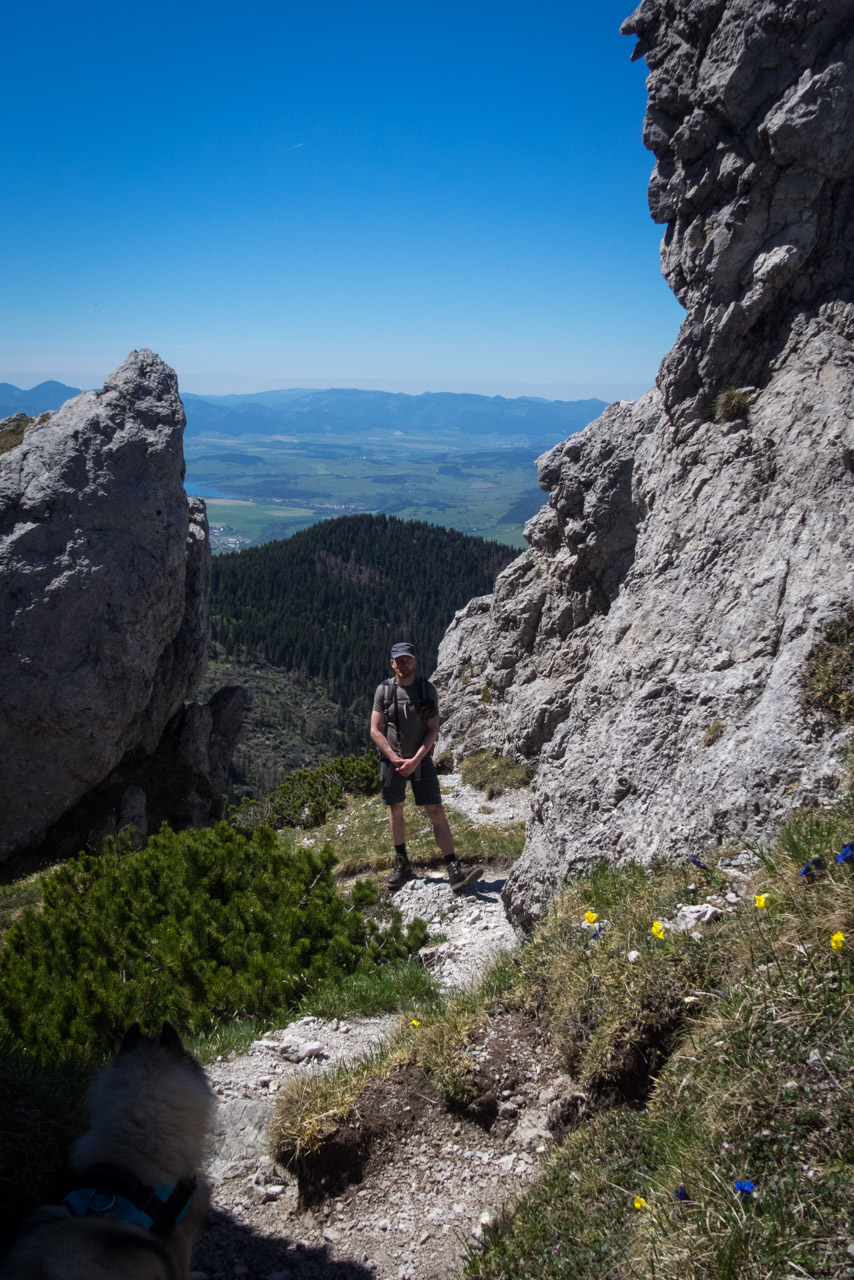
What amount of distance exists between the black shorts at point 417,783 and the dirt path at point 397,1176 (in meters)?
4.35

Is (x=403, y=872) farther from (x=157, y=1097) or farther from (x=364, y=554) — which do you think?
(x=364, y=554)

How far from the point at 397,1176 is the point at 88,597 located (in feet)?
77.9

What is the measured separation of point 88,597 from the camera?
2500 centimetres

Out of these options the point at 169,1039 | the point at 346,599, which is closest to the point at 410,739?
the point at 169,1039

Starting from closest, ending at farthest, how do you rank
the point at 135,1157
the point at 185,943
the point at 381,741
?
the point at 135,1157
the point at 185,943
the point at 381,741

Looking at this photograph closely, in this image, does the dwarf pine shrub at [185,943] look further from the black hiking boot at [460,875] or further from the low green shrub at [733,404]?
the low green shrub at [733,404]

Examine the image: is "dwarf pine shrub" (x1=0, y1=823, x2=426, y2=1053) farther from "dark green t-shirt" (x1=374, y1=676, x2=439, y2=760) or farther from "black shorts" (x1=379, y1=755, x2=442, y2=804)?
"dark green t-shirt" (x1=374, y1=676, x2=439, y2=760)

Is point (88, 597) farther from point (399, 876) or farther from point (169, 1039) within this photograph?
point (169, 1039)

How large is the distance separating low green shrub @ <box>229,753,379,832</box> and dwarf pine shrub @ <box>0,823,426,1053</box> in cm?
929

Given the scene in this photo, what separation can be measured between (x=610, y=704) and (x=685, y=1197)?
545 centimetres

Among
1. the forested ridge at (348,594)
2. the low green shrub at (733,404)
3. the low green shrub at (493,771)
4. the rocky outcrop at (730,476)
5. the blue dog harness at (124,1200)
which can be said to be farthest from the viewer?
the forested ridge at (348,594)

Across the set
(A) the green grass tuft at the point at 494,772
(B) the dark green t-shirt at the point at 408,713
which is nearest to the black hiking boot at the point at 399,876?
(B) the dark green t-shirt at the point at 408,713

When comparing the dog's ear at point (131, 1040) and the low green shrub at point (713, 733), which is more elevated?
the low green shrub at point (713, 733)

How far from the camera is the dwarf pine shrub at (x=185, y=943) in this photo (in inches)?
279
